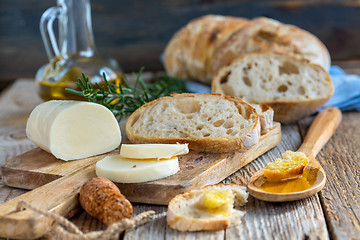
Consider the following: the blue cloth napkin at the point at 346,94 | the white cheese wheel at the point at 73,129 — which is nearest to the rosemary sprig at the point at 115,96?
the white cheese wheel at the point at 73,129

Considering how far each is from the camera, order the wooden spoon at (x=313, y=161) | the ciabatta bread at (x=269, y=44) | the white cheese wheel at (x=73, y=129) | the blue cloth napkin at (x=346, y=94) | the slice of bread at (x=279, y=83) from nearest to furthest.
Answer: the wooden spoon at (x=313, y=161) → the white cheese wheel at (x=73, y=129) → the slice of bread at (x=279, y=83) → the ciabatta bread at (x=269, y=44) → the blue cloth napkin at (x=346, y=94)

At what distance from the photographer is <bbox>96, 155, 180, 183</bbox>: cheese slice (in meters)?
1.69

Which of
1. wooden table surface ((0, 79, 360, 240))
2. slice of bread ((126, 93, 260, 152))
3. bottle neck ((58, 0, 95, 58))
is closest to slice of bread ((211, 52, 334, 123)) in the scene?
wooden table surface ((0, 79, 360, 240))

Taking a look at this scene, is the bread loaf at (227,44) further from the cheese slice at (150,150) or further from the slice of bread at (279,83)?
the cheese slice at (150,150)

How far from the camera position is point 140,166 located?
172 centimetres

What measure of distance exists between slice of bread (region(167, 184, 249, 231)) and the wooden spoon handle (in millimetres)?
679

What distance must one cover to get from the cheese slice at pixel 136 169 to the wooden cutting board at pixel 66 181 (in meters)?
0.02

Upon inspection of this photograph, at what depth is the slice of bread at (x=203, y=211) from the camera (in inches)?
58.0

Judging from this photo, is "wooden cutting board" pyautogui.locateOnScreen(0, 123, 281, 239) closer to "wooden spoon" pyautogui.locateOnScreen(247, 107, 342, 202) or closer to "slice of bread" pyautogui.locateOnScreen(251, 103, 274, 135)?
"slice of bread" pyautogui.locateOnScreen(251, 103, 274, 135)

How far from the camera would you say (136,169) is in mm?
1690

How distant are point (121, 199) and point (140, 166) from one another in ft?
0.69

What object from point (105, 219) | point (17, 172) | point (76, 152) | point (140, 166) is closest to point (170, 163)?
point (140, 166)

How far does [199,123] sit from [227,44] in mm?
1308

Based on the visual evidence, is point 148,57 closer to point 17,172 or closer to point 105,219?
point 17,172
